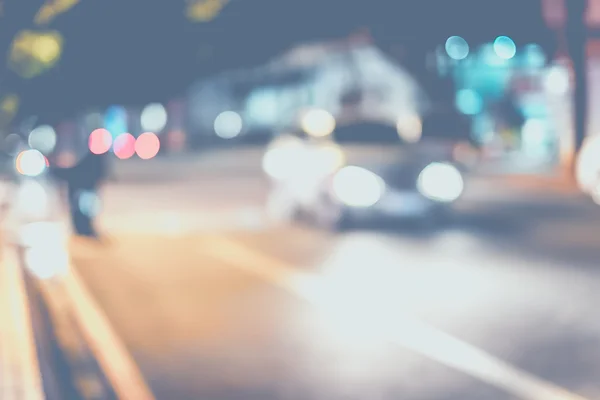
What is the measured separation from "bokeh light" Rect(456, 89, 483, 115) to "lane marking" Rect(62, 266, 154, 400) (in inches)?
1574

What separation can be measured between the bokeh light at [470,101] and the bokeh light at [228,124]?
13480 millimetres

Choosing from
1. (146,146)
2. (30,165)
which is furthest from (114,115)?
(146,146)

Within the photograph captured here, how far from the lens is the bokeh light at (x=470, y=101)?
2082 inches

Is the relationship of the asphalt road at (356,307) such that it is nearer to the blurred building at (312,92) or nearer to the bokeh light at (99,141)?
the bokeh light at (99,141)

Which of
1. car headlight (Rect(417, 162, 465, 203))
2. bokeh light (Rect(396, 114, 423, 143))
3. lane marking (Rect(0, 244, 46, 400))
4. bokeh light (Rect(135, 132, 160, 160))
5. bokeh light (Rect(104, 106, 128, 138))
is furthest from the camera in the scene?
bokeh light (Rect(135, 132, 160, 160))

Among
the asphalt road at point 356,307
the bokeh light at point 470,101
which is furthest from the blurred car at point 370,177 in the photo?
the bokeh light at point 470,101

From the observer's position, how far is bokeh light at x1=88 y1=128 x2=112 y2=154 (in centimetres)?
1903

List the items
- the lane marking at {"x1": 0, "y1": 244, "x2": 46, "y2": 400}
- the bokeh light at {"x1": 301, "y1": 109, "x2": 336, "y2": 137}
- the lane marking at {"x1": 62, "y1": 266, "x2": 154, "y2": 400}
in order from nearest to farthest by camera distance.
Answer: the lane marking at {"x1": 0, "y1": 244, "x2": 46, "y2": 400} < the lane marking at {"x1": 62, "y1": 266, "x2": 154, "y2": 400} < the bokeh light at {"x1": 301, "y1": 109, "x2": 336, "y2": 137}

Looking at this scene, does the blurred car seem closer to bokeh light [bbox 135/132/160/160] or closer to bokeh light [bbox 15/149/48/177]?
bokeh light [bbox 15/149/48/177]

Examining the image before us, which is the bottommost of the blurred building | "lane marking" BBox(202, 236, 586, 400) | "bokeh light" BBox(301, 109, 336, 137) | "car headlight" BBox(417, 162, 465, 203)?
"lane marking" BBox(202, 236, 586, 400)

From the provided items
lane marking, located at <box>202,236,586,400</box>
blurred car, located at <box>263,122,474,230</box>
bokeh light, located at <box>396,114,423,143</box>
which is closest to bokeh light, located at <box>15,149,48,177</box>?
blurred car, located at <box>263,122,474,230</box>

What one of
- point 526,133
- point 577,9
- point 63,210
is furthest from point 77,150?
point 526,133

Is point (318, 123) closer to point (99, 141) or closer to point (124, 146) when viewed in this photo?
point (99, 141)

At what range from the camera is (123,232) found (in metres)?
20.4
